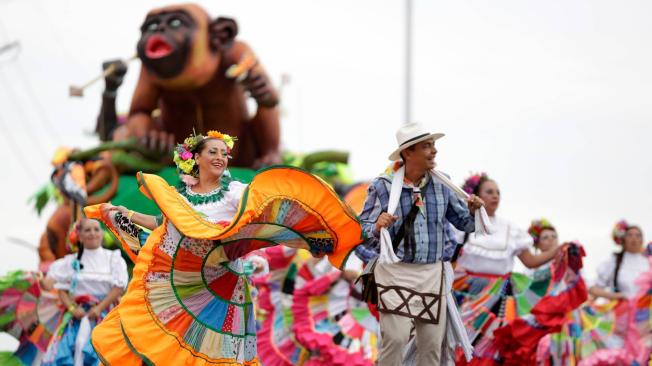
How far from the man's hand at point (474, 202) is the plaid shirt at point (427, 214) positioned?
0.07 metres

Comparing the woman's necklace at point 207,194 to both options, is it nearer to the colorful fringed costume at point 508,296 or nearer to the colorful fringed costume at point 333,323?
the colorful fringed costume at point 508,296

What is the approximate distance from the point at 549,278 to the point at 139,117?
9198mm

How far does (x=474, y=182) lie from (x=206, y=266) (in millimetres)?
3050

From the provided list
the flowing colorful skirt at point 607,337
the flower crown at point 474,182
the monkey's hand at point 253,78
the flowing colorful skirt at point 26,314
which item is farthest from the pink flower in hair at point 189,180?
the monkey's hand at point 253,78

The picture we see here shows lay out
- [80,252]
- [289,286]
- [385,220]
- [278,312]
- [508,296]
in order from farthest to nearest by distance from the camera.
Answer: [289,286] < [278,312] < [80,252] < [508,296] < [385,220]

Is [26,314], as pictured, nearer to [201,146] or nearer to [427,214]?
[201,146]

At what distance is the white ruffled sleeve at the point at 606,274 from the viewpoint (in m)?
13.1

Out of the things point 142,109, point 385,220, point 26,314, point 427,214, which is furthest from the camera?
point 142,109

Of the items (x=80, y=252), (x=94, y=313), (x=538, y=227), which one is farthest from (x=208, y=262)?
(x=538, y=227)

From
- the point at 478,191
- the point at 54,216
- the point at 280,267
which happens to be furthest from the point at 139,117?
the point at 478,191

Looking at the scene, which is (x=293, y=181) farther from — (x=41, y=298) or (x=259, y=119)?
(x=259, y=119)

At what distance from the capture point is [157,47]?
16.8 metres

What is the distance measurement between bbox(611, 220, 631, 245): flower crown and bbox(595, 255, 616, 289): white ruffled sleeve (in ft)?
0.69

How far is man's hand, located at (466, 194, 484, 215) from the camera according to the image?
772 centimetres
